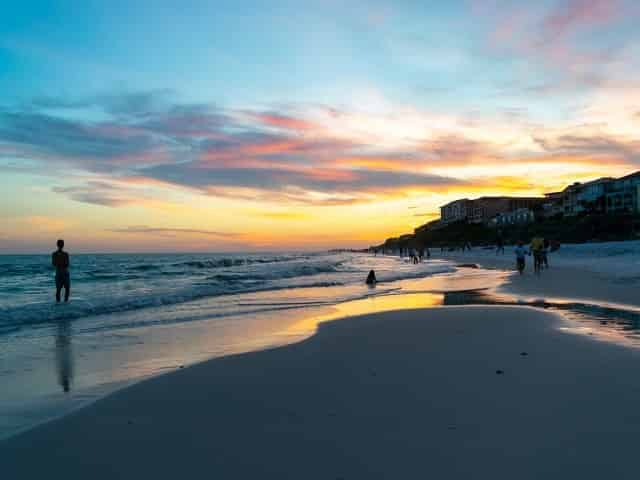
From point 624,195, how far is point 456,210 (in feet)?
314

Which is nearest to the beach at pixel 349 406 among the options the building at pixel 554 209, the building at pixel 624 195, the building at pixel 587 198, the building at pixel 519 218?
the building at pixel 624 195

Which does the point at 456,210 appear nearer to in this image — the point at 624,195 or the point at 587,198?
the point at 587,198

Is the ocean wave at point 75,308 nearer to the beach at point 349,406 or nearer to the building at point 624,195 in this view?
the beach at point 349,406

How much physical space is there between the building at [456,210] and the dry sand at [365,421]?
154 metres

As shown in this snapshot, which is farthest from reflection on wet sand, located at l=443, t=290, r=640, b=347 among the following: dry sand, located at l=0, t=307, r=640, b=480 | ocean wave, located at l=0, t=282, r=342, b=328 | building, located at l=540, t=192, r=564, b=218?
building, located at l=540, t=192, r=564, b=218

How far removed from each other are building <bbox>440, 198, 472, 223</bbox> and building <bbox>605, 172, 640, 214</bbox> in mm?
73169

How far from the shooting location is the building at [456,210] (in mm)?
162125

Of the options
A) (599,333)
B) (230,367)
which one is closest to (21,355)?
(230,367)

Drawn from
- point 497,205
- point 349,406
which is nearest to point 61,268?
point 349,406

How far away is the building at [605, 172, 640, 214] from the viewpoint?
7194 cm

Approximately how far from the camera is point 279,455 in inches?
120

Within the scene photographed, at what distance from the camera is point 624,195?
75.5 m

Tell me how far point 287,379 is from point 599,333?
197 inches

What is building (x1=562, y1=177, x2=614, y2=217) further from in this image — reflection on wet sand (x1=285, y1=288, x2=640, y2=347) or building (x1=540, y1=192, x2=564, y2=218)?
reflection on wet sand (x1=285, y1=288, x2=640, y2=347)
